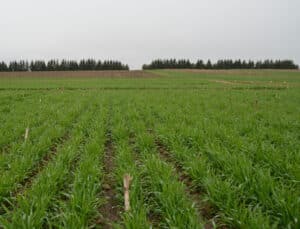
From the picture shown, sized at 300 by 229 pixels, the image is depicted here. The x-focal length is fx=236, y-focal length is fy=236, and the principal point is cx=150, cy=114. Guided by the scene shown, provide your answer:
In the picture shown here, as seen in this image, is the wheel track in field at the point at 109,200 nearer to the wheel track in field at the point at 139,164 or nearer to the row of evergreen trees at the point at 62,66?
the wheel track in field at the point at 139,164

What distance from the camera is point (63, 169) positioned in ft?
11.8

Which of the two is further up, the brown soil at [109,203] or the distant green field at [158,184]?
the distant green field at [158,184]

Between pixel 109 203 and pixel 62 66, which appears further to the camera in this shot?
pixel 62 66

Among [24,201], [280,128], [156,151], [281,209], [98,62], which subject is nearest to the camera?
[281,209]

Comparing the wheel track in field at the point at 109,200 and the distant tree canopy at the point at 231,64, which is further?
the distant tree canopy at the point at 231,64

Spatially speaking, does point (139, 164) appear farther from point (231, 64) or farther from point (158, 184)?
point (231, 64)

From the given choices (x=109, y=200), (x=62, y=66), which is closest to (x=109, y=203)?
(x=109, y=200)

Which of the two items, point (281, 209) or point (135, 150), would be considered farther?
point (135, 150)

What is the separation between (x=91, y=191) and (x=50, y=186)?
22.2 inches

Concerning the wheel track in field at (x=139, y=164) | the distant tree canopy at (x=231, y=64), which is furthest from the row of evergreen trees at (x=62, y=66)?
the wheel track in field at (x=139, y=164)

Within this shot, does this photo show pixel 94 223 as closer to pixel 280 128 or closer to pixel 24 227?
pixel 24 227

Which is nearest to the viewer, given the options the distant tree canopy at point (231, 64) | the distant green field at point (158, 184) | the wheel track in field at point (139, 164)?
the distant green field at point (158, 184)

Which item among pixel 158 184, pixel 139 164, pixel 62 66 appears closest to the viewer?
pixel 158 184

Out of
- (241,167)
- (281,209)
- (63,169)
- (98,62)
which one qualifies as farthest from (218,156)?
(98,62)
